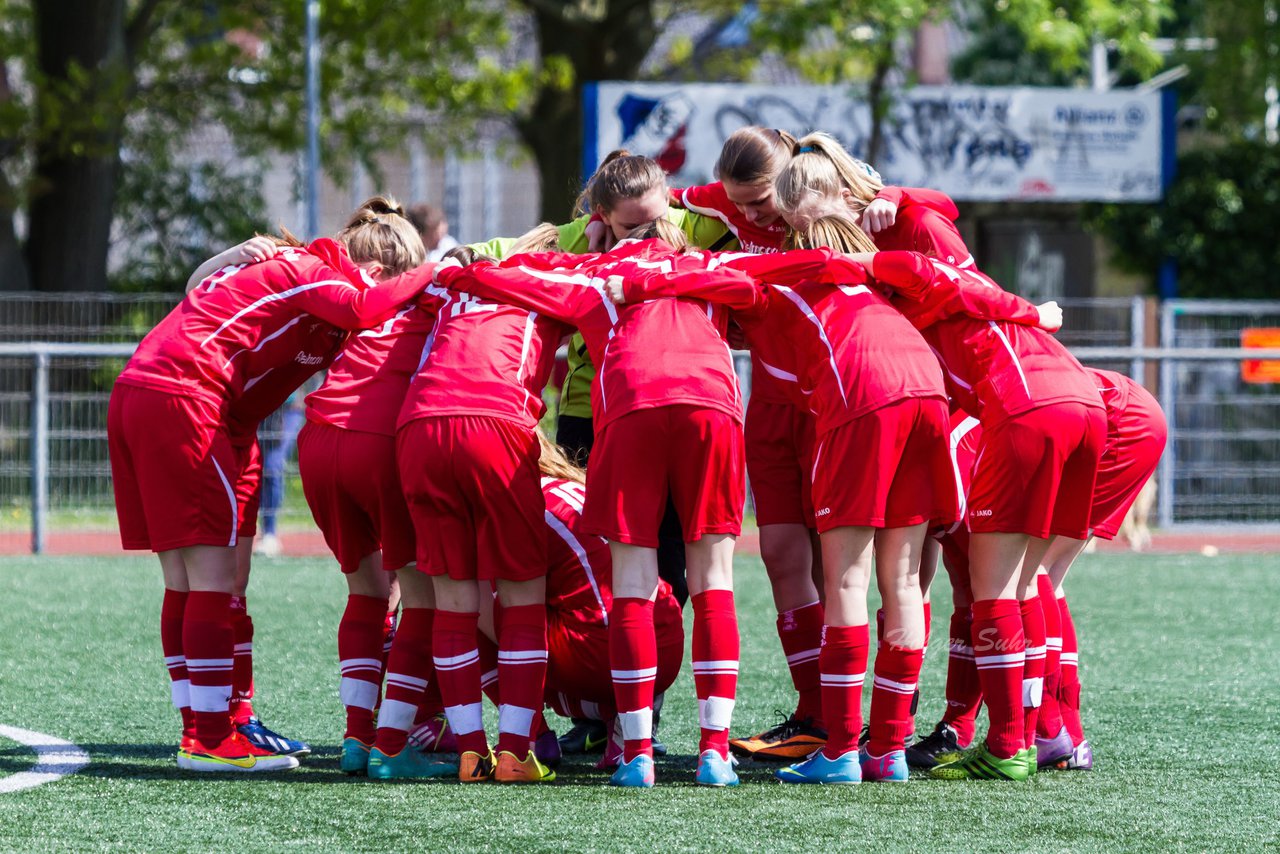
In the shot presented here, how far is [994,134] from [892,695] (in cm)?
1242

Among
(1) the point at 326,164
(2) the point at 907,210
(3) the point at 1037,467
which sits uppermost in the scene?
(1) the point at 326,164

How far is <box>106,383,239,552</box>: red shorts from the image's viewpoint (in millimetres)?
4688

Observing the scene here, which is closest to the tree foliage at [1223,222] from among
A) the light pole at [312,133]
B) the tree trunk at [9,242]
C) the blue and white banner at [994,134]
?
the blue and white banner at [994,134]

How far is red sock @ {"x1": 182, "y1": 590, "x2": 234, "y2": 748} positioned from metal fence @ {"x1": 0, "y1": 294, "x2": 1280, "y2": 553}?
20.6ft

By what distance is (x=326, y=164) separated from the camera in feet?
61.1

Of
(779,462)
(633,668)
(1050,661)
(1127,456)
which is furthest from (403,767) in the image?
(1127,456)

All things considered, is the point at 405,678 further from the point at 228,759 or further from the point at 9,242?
the point at 9,242

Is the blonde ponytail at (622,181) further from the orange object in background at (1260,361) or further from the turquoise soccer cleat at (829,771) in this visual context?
the orange object in background at (1260,361)

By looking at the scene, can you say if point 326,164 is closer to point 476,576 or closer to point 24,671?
point 24,671

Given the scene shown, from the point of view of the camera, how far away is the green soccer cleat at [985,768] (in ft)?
14.9

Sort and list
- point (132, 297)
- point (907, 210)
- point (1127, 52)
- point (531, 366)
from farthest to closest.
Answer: point (1127, 52) < point (132, 297) < point (907, 210) < point (531, 366)

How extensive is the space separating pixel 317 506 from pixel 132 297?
8.18m

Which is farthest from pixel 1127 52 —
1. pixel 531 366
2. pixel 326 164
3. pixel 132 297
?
pixel 531 366

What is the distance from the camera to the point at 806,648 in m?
5.05
